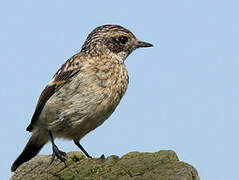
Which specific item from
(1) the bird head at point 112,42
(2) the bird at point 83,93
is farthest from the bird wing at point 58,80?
(1) the bird head at point 112,42

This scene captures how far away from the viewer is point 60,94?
819 cm

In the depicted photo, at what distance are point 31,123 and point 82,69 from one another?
1.35 metres

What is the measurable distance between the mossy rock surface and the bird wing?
2119mm

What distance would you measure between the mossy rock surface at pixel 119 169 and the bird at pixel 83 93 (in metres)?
1.45

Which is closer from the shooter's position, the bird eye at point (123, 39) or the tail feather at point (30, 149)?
the tail feather at point (30, 149)

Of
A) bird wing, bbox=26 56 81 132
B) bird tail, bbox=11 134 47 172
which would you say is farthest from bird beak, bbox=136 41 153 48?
bird tail, bbox=11 134 47 172

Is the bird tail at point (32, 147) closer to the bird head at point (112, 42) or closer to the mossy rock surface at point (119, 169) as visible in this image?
the bird head at point (112, 42)

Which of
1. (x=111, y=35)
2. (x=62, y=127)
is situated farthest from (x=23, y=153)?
(x=111, y=35)

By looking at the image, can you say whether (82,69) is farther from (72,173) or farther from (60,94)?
(72,173)

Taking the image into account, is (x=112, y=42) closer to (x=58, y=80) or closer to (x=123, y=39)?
(x=123, y=39)

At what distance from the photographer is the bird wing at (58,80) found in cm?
833

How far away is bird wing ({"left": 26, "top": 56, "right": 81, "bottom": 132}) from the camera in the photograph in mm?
8328

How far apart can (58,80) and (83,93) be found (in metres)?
0.68

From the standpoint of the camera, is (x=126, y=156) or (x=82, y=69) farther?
(x=82, y=69)
